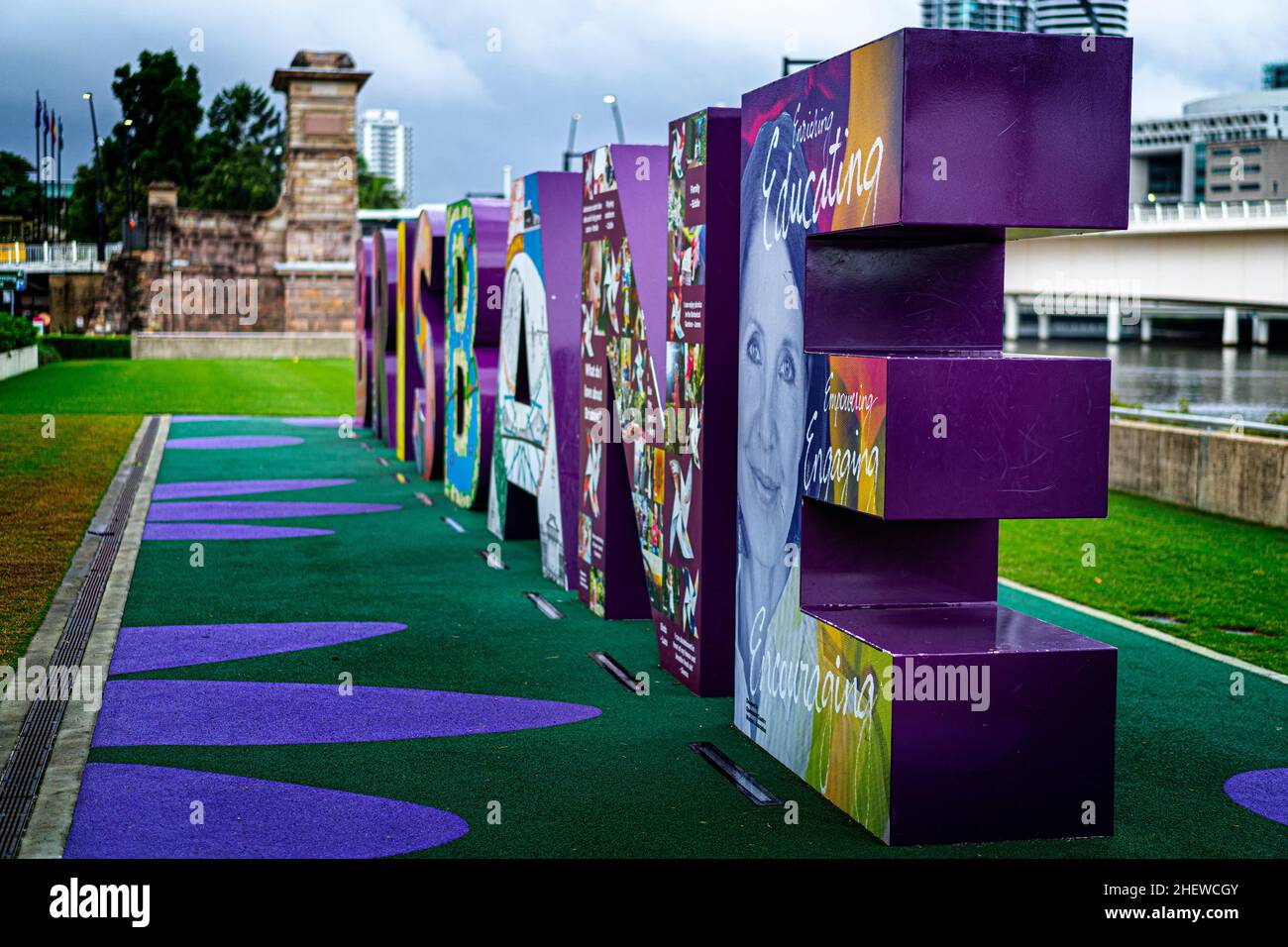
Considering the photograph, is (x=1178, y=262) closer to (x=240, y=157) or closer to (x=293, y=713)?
(x=293, y=713)

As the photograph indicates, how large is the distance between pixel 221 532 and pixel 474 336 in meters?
3.12

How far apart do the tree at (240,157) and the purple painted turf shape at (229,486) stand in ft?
236

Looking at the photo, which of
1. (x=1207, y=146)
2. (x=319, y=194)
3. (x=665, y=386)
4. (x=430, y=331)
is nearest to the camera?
(x=665, y=386)

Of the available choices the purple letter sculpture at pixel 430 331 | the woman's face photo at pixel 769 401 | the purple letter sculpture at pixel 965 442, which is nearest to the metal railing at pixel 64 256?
the purple letter sculpture at pixel 430 331

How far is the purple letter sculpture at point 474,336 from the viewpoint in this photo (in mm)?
14891

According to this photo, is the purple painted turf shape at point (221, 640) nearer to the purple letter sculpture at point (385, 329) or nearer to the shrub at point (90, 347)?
the purple letter sculpture at point (385, 329)

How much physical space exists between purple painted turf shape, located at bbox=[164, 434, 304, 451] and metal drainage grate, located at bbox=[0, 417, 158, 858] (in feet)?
29.6

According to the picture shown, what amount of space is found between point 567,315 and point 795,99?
540cm

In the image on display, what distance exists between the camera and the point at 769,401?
744 cm

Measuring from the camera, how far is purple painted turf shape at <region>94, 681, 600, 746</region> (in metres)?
7.49

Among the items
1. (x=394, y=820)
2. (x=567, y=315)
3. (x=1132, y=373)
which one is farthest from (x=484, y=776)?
(x=1132, y=373)

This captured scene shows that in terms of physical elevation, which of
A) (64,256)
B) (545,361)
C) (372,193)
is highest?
(372,193)

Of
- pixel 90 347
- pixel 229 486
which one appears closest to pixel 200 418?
pixel 229 486

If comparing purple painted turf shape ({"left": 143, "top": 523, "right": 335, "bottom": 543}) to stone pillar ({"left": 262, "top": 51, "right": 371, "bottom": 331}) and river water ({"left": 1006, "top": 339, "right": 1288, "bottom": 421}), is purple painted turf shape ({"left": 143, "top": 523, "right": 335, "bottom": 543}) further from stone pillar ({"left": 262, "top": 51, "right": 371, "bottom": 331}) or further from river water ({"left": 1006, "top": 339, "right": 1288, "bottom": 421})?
stone pillar ({"left": 262, "top": 51, "right": 371, "bottom": 331})
